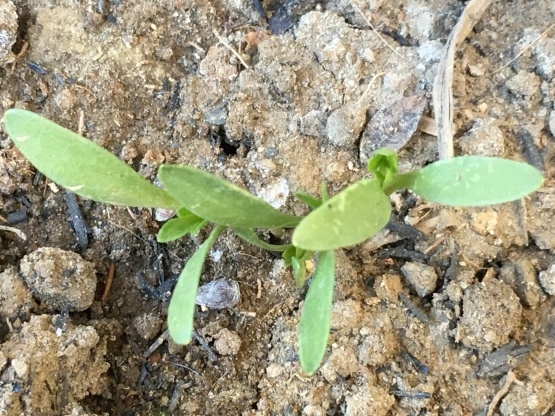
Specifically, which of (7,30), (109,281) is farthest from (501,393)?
(7,30)

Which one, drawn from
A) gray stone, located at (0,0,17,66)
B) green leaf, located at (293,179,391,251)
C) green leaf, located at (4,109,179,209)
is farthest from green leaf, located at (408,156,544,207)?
gray stone, located at (0,0,17,66)

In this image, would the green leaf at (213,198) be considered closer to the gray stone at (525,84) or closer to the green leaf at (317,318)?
the green leaf at (317,318)

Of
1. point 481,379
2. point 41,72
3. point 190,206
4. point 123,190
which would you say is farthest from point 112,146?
point 481,379

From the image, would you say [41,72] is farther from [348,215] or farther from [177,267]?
[348,215]

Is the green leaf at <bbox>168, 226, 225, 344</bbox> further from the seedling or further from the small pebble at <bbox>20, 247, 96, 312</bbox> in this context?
the small pebble at <bbox>20, 247, 96, 312</bbox>

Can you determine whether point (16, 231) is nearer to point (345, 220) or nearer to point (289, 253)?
point (289, 253)

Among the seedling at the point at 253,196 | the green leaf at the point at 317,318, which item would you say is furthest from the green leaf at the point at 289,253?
the green leaf at the point at 317,318

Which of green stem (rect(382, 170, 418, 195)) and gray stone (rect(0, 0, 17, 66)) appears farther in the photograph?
gray stone (rect(0, 0, 17, 66))
